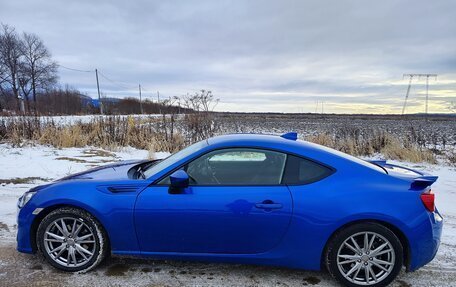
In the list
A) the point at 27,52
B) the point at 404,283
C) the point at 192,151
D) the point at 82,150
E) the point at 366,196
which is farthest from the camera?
the point at 27,52

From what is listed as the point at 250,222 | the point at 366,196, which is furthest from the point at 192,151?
the point at 366,196

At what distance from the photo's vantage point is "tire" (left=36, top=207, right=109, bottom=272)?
10.6 ft

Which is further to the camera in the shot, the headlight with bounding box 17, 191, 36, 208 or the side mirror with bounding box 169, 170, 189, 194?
the headlight with bounding box 17, 191, 36, 208

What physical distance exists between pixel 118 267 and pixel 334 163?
2384 millimetres

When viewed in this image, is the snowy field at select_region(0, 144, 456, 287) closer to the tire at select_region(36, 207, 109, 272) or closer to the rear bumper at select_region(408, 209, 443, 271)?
the tire at select_region(36, 207, 109, 272)

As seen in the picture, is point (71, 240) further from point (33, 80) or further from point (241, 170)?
point (33, 80)

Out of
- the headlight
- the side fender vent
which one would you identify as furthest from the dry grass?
the headlight

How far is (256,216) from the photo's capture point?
118 inches

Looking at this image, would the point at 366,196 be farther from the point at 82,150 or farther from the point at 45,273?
the point at 82,150

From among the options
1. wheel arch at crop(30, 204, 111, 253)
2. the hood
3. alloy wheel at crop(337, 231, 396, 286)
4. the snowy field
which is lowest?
the snowy field

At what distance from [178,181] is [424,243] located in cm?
229

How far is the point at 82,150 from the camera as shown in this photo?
1043 centimetres

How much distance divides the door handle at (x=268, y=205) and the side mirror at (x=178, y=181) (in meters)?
0.69

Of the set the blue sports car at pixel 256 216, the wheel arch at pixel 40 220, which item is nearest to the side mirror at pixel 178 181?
the blue sports car at pixel 256 216
